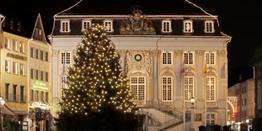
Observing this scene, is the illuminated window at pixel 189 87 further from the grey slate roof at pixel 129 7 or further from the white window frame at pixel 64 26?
the white window frame at pixel 64 26

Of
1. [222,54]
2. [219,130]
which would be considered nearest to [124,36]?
[222,54]

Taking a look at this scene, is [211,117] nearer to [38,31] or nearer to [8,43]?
[38,31]

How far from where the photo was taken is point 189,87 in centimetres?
12669

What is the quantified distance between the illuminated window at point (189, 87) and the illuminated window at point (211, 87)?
2066 mm

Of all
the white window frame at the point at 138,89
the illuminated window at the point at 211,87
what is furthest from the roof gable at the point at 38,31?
the illuminated window at the point at 211,87

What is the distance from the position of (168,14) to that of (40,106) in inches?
856

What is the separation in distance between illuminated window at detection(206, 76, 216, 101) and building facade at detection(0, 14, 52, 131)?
20.4 metres

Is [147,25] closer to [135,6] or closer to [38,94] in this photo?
[135,6]

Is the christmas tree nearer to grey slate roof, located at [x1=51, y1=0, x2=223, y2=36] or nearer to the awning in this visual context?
the awning

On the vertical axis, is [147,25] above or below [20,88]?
above

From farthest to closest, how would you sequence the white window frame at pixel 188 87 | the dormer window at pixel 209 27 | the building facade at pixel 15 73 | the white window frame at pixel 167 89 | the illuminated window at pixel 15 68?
the dormer window at pixel 209 27 → the white window frame at pixel 188 87 → the white window frame at pixel 167 89 → the illuminated window at pixel 15 68 → the building facade at pixel 15 73

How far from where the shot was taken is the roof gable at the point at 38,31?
11847cm

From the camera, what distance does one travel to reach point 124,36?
126m

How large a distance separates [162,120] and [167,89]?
469 cm
